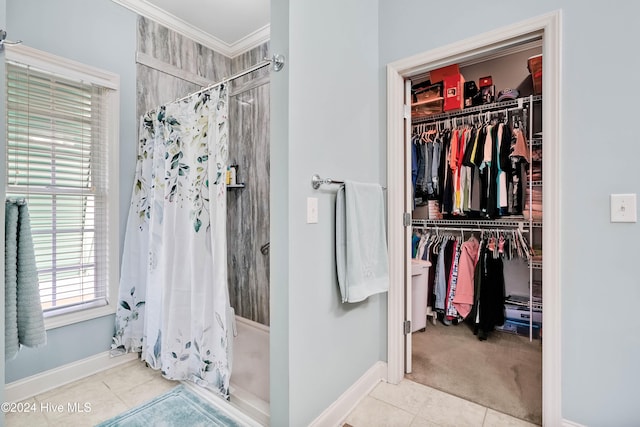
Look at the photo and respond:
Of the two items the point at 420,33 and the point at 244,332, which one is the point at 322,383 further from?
the point at 420,33

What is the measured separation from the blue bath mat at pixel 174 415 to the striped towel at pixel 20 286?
824 millimetres

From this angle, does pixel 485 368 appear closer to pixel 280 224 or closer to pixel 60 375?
pixel 280 224

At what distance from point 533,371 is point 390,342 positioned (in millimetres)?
1122

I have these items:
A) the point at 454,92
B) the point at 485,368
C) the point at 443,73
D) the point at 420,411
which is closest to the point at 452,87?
the point at 454,92

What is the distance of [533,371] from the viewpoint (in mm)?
2166

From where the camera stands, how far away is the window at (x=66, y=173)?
186cm

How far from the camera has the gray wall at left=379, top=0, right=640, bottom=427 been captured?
4.43 feet

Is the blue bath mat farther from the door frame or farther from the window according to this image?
the door frame

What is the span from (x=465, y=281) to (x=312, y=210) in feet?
7.02
